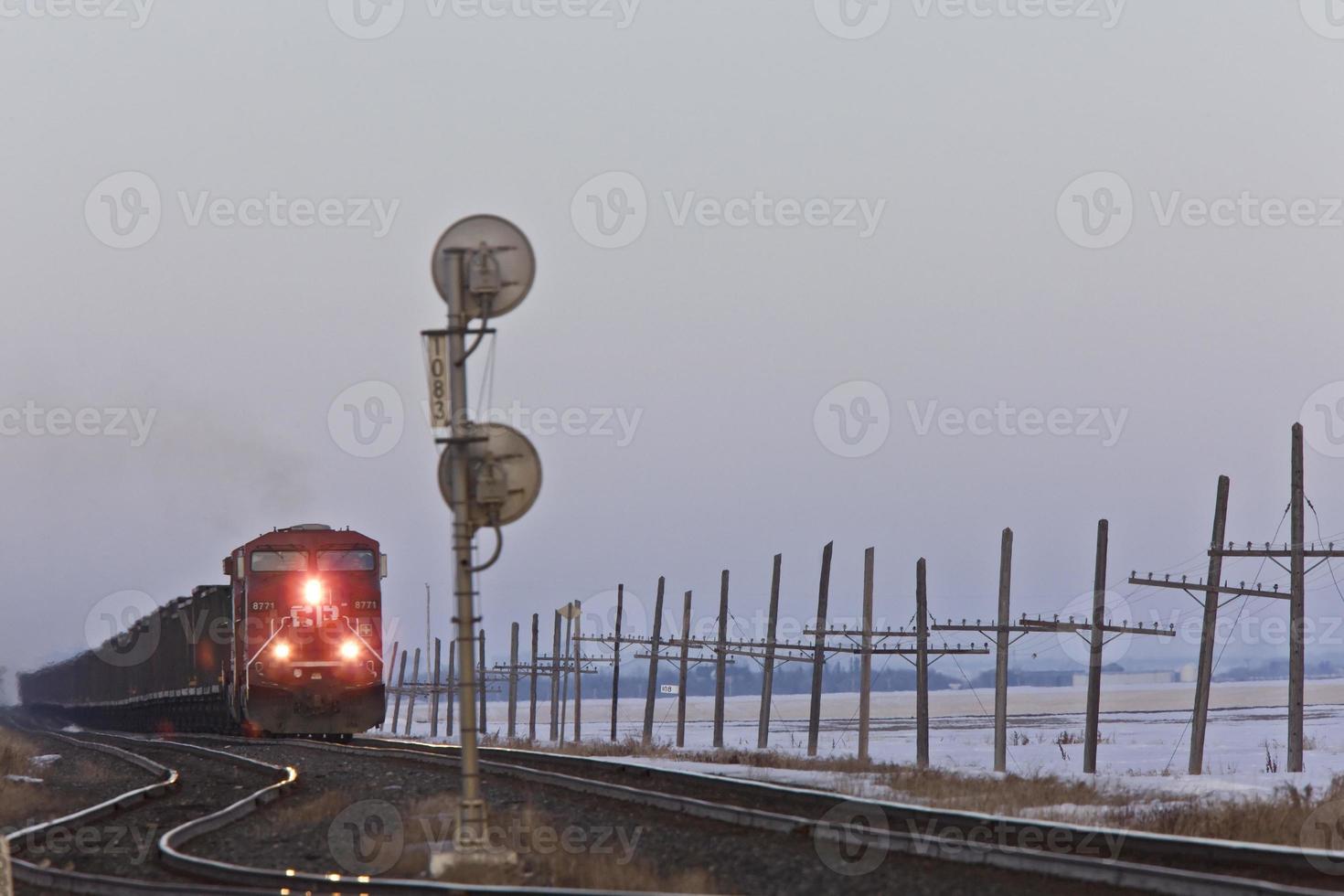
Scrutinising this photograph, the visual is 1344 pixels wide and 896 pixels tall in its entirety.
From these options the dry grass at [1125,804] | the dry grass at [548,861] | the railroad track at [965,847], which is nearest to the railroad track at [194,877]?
the railroad track at [965,847]

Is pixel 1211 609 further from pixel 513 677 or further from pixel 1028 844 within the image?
pixel 513 677

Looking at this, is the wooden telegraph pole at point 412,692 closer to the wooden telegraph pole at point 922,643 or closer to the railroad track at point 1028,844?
the wooden telegraph pole at point 922,643

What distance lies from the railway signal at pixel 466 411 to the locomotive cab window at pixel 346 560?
20.2 m

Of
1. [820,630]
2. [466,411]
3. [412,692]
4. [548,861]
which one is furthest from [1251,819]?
[412,692]

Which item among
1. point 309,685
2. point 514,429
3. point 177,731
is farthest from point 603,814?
point 177,731

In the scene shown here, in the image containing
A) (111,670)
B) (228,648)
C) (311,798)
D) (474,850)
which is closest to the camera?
(474,850)

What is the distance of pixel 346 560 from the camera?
101 feet

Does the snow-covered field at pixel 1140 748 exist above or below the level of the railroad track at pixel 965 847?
below

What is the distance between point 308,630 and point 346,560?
5.29 ft

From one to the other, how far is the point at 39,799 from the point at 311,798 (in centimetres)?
402

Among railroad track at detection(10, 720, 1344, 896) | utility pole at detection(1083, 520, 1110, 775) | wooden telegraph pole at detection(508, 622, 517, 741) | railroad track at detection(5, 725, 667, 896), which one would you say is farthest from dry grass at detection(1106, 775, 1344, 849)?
wooden telegraph pole at detection(508, 622, 517, 741)

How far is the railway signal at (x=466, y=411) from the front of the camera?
11016mm

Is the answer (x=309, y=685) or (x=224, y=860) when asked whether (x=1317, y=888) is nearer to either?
(x=224, y=860)

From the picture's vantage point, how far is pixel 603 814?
45.8 feet
